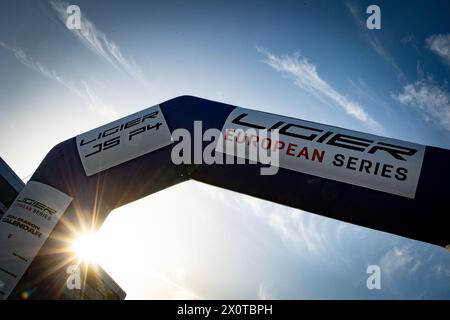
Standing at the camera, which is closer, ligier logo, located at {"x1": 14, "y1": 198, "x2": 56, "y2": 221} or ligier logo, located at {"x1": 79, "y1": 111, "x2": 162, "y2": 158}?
ligier logo, located at {"x1": 14, "y1": 198, "x2": 56, "y2": 221}

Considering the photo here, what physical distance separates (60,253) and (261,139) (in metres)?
2.01

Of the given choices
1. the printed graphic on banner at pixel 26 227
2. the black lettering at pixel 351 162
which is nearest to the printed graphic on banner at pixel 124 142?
the printed graphic on banner at pixel 26 227

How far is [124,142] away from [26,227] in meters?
1.11

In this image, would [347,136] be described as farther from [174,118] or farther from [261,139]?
[174,118]

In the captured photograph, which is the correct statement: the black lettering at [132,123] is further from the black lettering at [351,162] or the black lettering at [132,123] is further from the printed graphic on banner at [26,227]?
the black lettering at [351,162]

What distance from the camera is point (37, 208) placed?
2676 millimetres

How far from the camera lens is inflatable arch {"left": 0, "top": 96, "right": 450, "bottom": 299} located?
7.49 ft

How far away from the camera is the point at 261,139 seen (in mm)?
2619

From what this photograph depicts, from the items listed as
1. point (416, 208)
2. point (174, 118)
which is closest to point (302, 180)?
point (416, 208)

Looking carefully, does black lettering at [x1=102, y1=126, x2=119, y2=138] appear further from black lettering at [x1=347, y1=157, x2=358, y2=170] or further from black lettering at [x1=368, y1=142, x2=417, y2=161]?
black lettering at [x1=368, y1=142, x2=417, y2=161]

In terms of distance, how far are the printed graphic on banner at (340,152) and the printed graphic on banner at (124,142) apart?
65 centimetres

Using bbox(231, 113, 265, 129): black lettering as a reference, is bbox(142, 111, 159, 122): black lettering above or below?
below

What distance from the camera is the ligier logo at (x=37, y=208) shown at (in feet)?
8.70

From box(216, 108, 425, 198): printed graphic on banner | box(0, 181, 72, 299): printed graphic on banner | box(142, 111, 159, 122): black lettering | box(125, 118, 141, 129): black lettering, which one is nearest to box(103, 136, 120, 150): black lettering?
box(125, 118, 141, 129): black lettering
